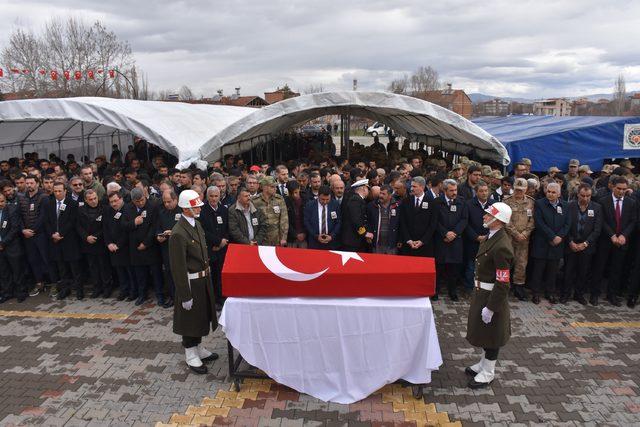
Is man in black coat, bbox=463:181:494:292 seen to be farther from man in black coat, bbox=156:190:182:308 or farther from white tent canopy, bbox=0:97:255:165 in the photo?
white tent canopy, bbox=0:97:255:165

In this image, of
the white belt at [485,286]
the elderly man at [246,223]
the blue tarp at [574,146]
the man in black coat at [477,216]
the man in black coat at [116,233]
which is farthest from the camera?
the blue tarp at [574,146]

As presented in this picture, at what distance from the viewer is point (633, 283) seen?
21.9ft

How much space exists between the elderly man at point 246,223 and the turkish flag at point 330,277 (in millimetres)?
1853

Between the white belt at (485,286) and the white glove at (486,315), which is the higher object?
the white belt at (485,286)

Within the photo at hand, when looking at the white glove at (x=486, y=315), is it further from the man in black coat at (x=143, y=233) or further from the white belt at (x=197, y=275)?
the man in black coat at (x=143, y=233)

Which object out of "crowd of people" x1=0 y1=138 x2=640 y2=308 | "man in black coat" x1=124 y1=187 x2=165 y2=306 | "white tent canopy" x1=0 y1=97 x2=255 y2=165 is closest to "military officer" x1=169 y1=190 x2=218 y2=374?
"crowd of people" x1=0 y1=138 x2=640 y2=308

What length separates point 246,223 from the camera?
640 centimetres

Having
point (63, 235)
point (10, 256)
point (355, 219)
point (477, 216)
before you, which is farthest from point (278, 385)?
point (10, 256)

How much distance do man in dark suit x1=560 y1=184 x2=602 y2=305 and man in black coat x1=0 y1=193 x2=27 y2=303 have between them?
819 cm

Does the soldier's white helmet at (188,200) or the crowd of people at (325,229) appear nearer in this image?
the soldier's white helmet at (188,200)

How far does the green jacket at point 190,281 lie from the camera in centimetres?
457

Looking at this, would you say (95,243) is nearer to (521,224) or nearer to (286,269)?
(286,269)

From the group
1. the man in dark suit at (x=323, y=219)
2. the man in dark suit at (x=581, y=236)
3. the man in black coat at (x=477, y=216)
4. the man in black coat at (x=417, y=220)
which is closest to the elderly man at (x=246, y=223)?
the man in dark suit at (x=323, y=219)

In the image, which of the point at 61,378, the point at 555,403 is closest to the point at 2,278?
the point at 61,378
